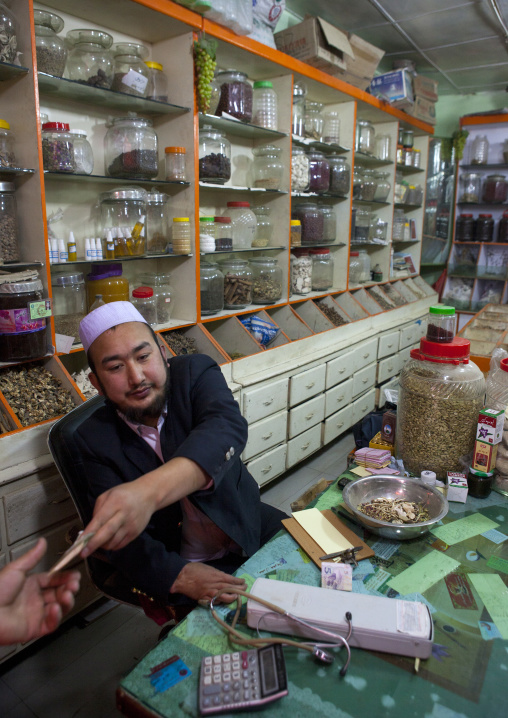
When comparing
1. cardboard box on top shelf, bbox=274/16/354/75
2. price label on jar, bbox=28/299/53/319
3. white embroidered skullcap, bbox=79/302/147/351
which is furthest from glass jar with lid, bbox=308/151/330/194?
white embroidered skullcap, bbox=79/302/147/351

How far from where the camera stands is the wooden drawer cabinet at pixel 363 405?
4.19 m

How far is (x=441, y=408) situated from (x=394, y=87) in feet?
13.2

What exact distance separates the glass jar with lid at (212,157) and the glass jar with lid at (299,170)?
0.73 metres

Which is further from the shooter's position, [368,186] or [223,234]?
[368,186]

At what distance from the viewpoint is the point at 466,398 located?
1648mm

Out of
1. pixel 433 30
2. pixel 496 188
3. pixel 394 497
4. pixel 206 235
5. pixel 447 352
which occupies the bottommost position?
pixel 394 497

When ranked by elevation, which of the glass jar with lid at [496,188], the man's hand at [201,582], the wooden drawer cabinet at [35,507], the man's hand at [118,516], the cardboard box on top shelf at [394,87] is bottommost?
the wooden drawer cabinet at [35,507]

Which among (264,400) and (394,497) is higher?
(394,497)

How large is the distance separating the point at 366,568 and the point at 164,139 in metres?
2.55

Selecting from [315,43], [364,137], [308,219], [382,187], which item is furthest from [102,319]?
[382,187]

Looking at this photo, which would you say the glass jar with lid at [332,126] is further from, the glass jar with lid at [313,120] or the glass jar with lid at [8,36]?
the glass jar with lid at [8,36]

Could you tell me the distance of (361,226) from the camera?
4.72 metres

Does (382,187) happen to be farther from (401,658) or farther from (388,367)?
(401,658)

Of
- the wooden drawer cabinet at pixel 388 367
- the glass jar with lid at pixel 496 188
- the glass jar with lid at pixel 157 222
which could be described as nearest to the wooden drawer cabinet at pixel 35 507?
the glass jar with lid at pixel 157 222
